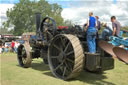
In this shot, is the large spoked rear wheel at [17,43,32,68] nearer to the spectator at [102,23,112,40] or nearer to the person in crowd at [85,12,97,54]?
the person in crowd at [85,12,97,54]

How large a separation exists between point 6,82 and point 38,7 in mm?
52546

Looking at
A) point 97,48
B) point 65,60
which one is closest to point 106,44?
point 97,48

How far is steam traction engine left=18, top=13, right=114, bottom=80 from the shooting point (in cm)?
489

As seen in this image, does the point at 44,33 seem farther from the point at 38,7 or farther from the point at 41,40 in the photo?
the point at 38,7

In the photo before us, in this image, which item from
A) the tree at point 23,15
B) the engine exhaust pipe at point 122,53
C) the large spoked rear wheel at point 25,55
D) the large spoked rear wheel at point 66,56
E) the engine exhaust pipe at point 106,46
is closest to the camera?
the engine exhaust pipe at point 122,53

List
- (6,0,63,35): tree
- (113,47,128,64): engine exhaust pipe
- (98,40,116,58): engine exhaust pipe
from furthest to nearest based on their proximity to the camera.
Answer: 1. (6,0,63,35): tree
2. (98,40,116,58): engine exhaust pipe
3. (113,47,128,64): engine exhaust pipe

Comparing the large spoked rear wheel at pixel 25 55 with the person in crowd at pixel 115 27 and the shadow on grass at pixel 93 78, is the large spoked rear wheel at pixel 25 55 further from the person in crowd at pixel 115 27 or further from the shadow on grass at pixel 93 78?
the person in crowd at pixel 115 27

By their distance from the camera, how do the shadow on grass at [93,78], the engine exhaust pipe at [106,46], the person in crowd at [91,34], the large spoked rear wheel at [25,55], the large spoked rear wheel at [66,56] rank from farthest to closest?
the large spoked rear wheel at [25,55], the shadow on grass at [93,78], the person in crowd at [91,34], the engine exhaust pipe at [106,46], the large spoked rear wheel at [66,56]

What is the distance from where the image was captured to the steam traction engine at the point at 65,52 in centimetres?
489

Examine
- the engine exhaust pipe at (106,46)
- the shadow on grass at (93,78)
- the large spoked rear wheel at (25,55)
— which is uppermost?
the engine exhaust pipe at (106,46)

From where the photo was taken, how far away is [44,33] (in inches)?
286

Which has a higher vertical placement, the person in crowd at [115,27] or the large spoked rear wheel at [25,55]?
the person in crowd at [115,27]

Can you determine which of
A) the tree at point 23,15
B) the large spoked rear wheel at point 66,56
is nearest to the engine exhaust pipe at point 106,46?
the large spoked rear wheel at point 66,56

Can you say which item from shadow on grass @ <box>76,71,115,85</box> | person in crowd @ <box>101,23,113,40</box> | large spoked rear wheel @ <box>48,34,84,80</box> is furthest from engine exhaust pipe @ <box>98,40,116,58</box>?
shadow on grass @ <box>76,71,115,85</box>
